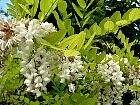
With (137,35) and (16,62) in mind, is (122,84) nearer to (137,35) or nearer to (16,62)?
(16,62)

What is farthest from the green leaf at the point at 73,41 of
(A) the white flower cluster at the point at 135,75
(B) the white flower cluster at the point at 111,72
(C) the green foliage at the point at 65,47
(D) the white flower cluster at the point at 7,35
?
(A) the white flower cluster at the point at 135,75

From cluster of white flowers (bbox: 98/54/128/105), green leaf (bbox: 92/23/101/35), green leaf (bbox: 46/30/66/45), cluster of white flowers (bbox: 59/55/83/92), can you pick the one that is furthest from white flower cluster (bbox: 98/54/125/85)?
green leaf (bbox: 46/30/66/45)

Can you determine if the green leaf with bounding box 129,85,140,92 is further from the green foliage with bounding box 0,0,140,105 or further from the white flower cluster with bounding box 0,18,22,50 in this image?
the white flower cluster with bounding box 0,18,22,50

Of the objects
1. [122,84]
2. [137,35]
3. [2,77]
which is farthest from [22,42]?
[137,35]

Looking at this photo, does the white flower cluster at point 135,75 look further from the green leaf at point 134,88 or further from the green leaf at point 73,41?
the green leaf at point 73,41

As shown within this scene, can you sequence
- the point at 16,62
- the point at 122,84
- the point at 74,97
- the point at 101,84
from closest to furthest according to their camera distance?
1. the point at 74,97
2. the point at 16,62
3. the point at 101,84
4. the point at 122,84
